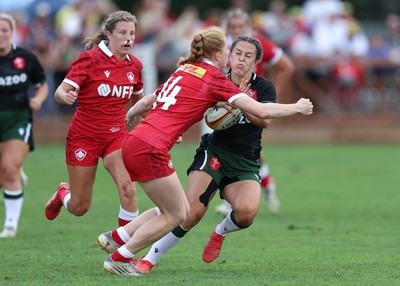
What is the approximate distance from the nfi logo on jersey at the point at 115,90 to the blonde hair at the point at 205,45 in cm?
126

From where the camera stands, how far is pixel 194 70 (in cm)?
749

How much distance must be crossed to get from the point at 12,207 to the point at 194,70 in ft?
12.0

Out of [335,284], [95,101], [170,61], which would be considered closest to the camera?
[335,284]

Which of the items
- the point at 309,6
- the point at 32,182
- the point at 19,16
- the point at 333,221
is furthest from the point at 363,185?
the point at 19,16

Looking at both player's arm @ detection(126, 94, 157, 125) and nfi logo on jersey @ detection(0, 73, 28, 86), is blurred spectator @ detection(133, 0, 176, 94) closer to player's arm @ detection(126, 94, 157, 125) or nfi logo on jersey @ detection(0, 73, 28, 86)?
nfi logo on jersey @ detection(0, 73, 28, 86)

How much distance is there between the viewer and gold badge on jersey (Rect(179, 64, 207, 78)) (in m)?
7.44

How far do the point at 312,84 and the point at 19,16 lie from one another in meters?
7.29

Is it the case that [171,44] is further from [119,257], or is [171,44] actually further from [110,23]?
[119,257]

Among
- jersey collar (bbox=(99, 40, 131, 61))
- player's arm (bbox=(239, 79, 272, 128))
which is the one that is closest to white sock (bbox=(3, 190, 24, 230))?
jersey collar (bbox=(99, 40, 131, 61))

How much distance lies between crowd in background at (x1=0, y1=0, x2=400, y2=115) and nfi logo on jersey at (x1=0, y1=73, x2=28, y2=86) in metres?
10.5

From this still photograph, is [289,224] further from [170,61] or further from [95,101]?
[170,61]

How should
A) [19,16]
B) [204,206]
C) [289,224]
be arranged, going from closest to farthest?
[204,206] → [289,224] → [19,16]

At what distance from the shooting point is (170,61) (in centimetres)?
2152

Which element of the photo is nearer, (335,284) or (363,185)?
(335,284)
